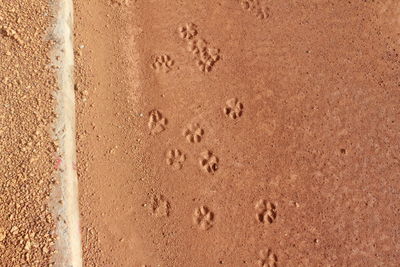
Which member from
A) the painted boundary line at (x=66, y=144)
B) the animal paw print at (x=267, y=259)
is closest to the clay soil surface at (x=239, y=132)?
the animal paw print at (x=267, y=259)

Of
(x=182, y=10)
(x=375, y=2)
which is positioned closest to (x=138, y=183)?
(x=182, y=10)

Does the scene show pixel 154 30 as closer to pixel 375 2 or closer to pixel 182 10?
pixel 182 10

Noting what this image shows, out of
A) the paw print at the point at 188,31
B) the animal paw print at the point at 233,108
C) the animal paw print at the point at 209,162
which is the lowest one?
the animal paw print at the point at 209,162

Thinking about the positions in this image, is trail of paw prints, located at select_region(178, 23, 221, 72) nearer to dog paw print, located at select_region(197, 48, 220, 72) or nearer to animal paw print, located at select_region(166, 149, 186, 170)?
dog paw print, located at select_region(197, 48, 220, 72)

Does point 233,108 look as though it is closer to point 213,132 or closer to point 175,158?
point 213,132

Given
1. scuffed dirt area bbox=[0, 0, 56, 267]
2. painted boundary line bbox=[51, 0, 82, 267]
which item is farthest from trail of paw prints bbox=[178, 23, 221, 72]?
scuffed dirt area bbox=[0, 0, 56, 267]

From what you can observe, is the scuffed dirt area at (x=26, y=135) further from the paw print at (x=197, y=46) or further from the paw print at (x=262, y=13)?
the paw print at (x=262, y=13)
